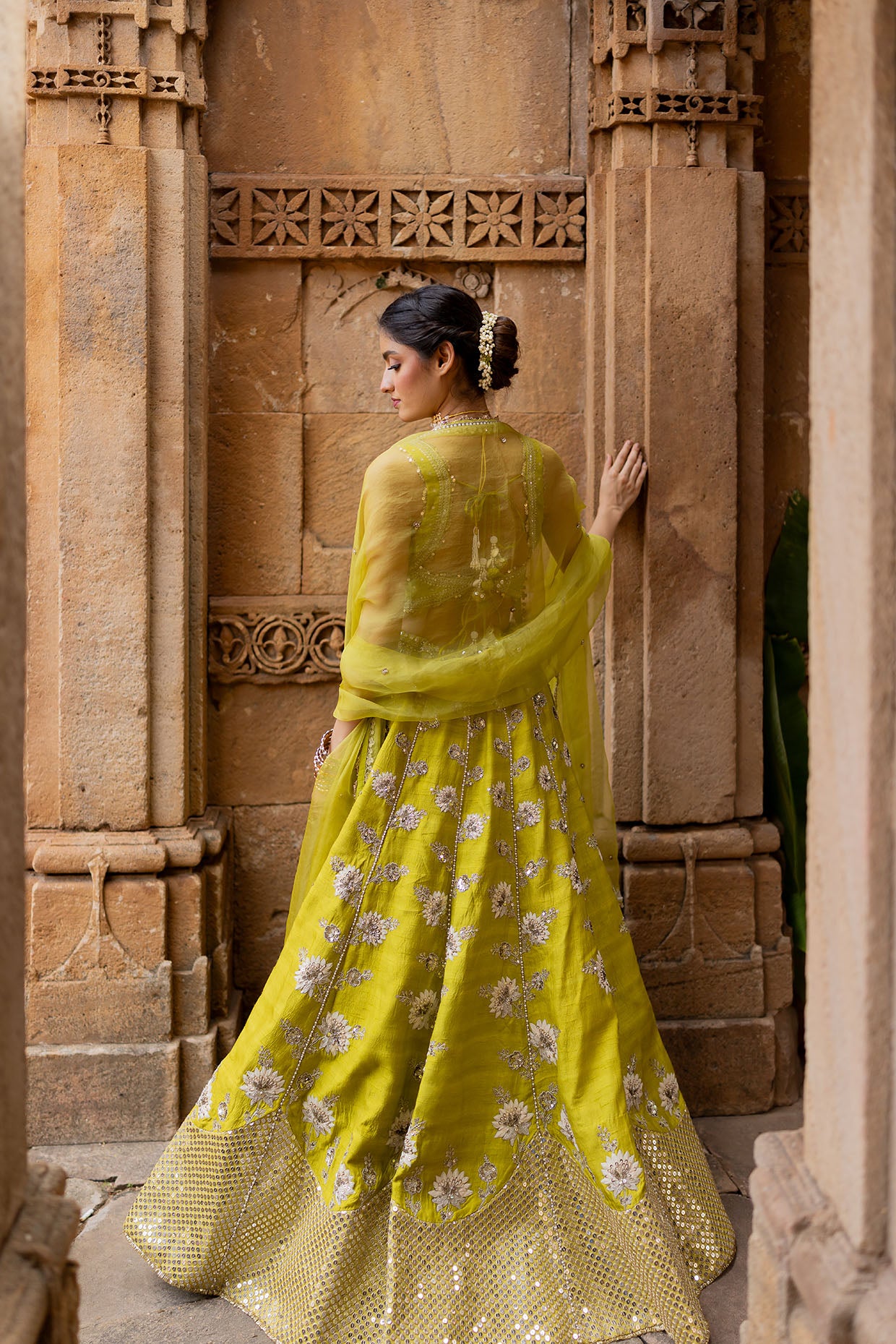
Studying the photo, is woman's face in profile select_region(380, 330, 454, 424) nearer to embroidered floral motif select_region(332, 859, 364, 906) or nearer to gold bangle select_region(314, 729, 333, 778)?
gold bangle select_region(314, 729, 333, 778)

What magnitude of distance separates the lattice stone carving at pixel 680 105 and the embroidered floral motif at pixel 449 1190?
2723mm

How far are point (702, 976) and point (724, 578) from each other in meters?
1.13

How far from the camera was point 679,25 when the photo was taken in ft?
10.9

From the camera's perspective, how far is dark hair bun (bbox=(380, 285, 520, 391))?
2639mm

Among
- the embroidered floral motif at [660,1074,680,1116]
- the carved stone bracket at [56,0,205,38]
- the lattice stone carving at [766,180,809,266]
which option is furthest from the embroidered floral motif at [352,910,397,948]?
the carved stone bracket at [56,0,205,38]

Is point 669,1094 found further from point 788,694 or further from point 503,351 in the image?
point 503,351

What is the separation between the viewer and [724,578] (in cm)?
342

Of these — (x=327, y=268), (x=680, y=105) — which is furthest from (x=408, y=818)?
(x=680, y=105)

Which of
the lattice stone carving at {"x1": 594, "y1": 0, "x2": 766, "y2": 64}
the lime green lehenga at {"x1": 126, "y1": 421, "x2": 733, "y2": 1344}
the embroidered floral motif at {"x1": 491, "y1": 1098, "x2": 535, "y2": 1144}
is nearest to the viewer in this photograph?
the lime green lehenga at {"x1": 126, "y1": 421, "x2": 733, "y2": 1344}

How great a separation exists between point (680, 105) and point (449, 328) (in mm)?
1217

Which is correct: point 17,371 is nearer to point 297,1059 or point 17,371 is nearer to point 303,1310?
point 297,1059

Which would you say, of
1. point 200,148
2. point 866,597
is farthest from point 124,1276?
point 200,148

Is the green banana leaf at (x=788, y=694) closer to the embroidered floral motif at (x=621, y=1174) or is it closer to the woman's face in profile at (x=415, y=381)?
the embroidered floral motif at (x=621, y=1174)

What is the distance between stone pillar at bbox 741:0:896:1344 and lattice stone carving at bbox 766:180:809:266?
1.94 meters
